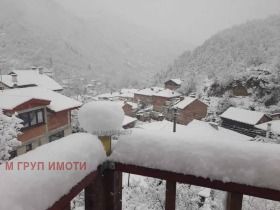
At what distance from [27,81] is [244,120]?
2707cm

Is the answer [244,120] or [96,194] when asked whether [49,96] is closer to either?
[96,194]

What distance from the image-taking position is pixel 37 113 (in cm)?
1470

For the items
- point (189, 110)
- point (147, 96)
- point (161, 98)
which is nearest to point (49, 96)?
point (189, 110)

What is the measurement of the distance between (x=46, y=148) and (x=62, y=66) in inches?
4590

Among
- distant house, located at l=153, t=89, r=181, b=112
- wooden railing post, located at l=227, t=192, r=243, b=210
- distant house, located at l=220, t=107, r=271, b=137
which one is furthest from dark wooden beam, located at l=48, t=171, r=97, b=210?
distant house, located at l=153, t=89, r=181, b=112

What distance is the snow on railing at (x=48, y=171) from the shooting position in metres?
1.03

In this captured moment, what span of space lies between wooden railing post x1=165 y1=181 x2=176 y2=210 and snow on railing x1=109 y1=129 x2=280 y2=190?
14cm

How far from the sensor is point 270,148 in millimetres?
1480

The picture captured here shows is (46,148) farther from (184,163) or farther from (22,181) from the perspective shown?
(184,163)

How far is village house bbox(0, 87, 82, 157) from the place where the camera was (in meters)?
13.0

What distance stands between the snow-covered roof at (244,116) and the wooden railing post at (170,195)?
30.4 m

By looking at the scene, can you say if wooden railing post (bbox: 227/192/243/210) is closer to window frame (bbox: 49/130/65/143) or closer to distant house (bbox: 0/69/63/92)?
window frame (bbox: 49/130/65/143)

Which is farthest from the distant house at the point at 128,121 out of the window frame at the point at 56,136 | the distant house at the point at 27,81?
the window frame at the point at 56,136

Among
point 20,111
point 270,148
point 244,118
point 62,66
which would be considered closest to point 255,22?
point 244,118
